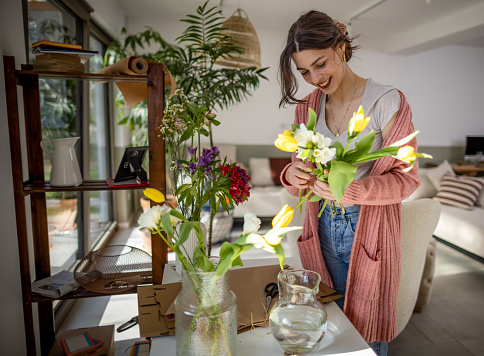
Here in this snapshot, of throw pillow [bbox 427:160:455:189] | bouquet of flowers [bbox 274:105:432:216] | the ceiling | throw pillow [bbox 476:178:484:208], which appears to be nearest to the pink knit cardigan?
bouquet of flowers [bbox 274:105:432:216]

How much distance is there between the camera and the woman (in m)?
1.15

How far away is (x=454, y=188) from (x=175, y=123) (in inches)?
159

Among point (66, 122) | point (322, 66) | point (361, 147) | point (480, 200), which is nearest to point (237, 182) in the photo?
point (361, 147)

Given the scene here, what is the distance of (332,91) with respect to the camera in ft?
4.20

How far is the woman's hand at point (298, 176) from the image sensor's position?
1.07m

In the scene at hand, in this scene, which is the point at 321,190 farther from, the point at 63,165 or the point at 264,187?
the point at 264,187

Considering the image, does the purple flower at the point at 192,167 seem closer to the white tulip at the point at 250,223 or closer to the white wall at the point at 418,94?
the white tulip at the point at 250,223

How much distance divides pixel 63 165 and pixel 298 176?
3.07 feet

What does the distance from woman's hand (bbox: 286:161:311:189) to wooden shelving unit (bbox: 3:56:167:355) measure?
507 millimetres

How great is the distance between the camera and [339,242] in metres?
1.31

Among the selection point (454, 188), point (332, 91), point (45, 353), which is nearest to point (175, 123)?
point (332, 91)

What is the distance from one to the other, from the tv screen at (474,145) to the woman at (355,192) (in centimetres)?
606

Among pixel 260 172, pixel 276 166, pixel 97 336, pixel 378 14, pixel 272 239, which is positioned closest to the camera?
pixel 272 239

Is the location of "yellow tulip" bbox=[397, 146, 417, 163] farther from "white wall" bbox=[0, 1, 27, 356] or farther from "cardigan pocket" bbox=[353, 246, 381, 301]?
"white wall" bbox=[0, 1, 27, 356]
